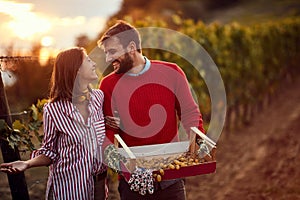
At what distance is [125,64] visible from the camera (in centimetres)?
378

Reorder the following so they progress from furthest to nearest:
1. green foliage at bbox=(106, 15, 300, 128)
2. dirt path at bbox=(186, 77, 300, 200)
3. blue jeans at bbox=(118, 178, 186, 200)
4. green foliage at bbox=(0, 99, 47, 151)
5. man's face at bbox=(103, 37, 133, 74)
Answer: green foliage at bbox=(106, 15, 300, 128), dirt path at bbox=(186, 77, 300, 200), green foliage at bbox=(0, 99, 47, 151), blue jeans at bbox=(118, 178, 186, 200), man's face at bbox=(103, 37, 133, 74)

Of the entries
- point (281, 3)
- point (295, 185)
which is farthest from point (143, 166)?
point (281, 3)

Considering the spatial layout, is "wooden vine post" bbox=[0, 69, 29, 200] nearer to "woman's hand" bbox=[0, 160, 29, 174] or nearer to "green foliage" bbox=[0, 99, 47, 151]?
"green foliage" bbox=[0, 99, 47, 151]

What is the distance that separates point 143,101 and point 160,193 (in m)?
0.63

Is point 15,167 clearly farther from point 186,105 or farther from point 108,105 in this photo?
point 186,105

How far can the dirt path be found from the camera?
7.51m

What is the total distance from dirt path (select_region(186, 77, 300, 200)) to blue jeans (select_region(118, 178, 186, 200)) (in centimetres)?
339

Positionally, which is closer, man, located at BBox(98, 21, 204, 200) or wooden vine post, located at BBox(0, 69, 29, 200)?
man, located at BBox(98, 21, 204, 200)

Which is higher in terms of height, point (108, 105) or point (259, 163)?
point (108, 105)

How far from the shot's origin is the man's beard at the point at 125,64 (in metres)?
3.76

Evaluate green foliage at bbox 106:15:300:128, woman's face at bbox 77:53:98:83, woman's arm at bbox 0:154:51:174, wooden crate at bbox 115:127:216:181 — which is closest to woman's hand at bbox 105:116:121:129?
wooden crate at bbox 115:127:216:181

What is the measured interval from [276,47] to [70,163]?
469 inches

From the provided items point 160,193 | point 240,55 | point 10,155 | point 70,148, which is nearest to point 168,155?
point 160,193

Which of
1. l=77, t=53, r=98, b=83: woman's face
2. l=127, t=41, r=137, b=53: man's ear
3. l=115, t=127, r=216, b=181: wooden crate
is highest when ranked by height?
l=127, t=41, r=137, b=53: man's ear
